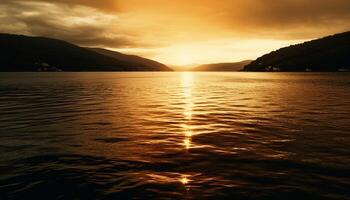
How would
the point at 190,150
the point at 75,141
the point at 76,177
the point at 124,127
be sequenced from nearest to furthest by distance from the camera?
the point at 76,177 → the point at 190,150 → the point at 75,141 → the point at 124,127

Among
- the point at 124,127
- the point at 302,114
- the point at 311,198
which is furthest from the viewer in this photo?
the point at 302,114

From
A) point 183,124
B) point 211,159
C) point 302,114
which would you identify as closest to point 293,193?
point 211,159

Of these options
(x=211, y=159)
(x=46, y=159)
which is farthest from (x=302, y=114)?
(x=46, y=159)

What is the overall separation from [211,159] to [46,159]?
9.44 m

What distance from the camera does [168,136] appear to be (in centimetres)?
2580

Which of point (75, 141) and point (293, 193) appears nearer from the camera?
point (293, 193)

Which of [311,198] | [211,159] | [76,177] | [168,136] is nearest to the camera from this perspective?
[311,198]

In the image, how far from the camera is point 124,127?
30.0 meters

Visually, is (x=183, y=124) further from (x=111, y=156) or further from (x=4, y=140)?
(x=4, y=140)

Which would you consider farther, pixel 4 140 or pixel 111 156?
pixel 4 140

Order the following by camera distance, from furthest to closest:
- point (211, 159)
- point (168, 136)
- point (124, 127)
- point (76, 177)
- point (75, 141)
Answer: point (124, 127) → point (168, 136) → point (75, 141) → point (211, 159) → point (76, 177)

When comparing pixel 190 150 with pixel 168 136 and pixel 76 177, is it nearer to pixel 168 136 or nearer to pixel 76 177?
pixel 168 136

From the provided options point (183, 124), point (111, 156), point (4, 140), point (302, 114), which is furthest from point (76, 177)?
point (302, 114)

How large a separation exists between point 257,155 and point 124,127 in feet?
46.0
